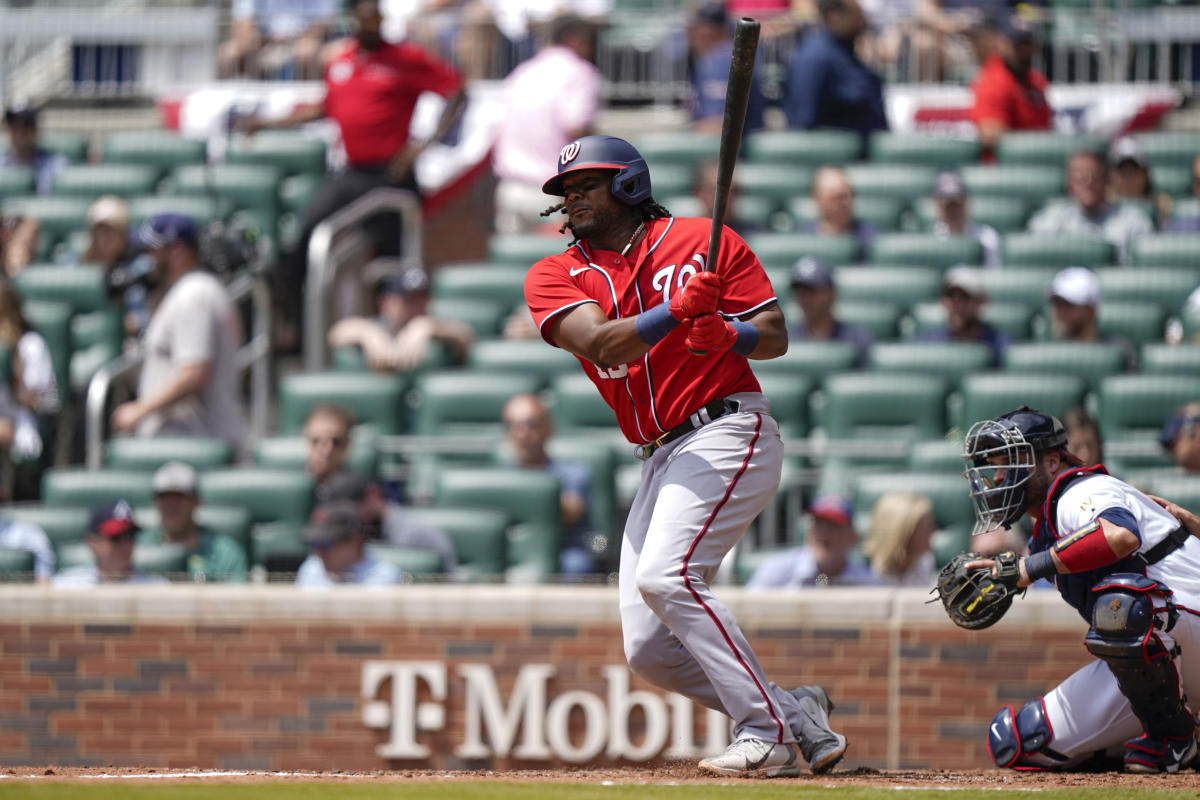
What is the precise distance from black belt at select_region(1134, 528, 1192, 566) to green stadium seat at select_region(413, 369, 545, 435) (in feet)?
13.2

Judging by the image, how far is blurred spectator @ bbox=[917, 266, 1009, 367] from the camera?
870 centimetres

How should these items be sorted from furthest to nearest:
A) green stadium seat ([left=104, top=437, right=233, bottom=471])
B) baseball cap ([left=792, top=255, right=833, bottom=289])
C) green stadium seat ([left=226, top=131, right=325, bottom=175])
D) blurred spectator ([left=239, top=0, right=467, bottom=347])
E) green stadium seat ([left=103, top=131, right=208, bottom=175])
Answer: green stadium seat ([left=103, top=131, right=208, bottom=175])
green stadium seat ([left=226, top=131, right=325, bottom=175])
blurred spectator ([left=239, top=0, right=467, bottom=347])
baseball cap ([left=792, top=255, right=833, bottom=289])
green stadium seat ([left=104, top=437, right=233, bottom=471])

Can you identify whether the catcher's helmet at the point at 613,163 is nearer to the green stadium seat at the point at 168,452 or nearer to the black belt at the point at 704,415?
the black belt at the point at 704,415

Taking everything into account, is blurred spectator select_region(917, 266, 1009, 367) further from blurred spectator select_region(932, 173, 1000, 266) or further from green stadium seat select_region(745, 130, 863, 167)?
green stadium seat select_region(745, 130, 863, 167)

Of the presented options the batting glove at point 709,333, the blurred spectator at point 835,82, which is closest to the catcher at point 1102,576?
the batting glove at point 709,333

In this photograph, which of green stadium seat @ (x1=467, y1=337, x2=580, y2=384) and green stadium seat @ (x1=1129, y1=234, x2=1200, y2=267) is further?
green stadium seat @ (x1=1129, y1=234, x2=1200, y2=267)

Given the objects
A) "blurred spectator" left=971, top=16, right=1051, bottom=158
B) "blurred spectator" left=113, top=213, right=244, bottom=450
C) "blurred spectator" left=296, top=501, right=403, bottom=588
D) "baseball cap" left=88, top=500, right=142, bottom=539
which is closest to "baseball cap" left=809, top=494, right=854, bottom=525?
"blurred spectator" left=296, top=501, right=403, bottom=588

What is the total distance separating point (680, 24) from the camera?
488 inches

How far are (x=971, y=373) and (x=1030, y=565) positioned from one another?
140 inches

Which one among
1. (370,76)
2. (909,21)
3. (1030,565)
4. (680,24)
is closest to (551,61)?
(370,76)

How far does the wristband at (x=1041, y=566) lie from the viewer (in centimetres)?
504

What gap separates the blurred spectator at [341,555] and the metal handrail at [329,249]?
2.34 m

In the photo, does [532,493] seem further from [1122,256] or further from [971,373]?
[1122,256]

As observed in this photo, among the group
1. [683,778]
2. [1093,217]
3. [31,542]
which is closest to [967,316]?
[1093,217]
